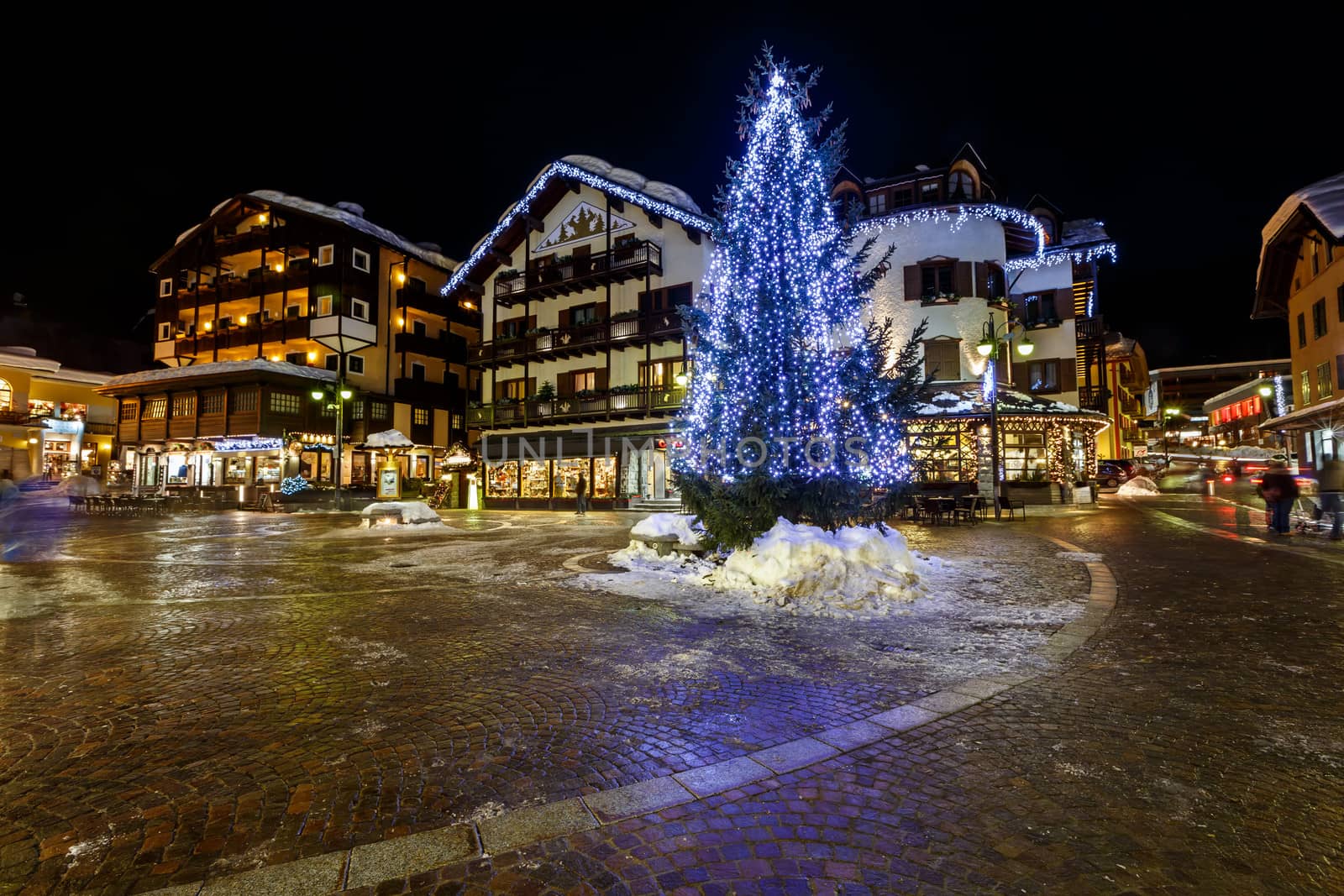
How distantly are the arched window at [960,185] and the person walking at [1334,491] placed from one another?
20.5m

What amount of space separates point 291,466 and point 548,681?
33.6 metres

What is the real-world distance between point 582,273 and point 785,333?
22.3 meters

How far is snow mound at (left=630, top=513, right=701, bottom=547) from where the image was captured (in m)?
11.1

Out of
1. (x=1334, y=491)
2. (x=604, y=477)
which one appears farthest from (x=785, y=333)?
(x=604, y=477)

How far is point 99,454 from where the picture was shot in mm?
48656

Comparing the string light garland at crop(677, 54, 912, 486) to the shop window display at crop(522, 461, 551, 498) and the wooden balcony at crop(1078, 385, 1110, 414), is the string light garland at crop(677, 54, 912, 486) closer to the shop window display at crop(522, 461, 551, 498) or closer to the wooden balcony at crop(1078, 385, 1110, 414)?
the shop window display at crop(522, 461, 551, 498)

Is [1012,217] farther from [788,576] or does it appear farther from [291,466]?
[291,466]

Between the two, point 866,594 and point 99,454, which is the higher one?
point 99,454

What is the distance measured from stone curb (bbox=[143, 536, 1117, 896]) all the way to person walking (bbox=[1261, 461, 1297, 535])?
A: 14.4m

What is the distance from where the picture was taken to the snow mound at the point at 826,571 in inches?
300

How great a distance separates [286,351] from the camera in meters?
36.9

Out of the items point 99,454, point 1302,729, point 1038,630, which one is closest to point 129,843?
point 1302,729

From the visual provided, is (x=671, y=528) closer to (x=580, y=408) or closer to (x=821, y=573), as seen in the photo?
(x=821, y=573)

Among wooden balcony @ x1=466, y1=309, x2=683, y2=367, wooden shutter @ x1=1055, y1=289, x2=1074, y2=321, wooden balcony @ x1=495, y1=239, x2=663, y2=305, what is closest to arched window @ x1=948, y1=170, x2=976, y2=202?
wooden shutter @ x1=1055, y1=289, x2=1074, y2=321
